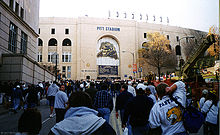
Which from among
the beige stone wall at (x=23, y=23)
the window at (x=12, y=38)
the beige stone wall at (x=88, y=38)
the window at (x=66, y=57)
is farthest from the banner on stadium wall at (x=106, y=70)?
the window at (x=12, y=38)

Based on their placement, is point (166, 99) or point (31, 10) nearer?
point (166, 99)

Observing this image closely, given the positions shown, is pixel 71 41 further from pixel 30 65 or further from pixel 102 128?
pixel 102 128

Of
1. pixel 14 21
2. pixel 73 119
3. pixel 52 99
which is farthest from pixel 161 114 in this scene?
pixel 14 21

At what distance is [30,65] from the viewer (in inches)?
809

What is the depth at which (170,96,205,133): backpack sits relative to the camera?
2.95 meters

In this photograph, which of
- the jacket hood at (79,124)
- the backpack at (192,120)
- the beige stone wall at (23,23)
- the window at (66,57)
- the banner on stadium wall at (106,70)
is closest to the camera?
the jacket hood at (79,124)

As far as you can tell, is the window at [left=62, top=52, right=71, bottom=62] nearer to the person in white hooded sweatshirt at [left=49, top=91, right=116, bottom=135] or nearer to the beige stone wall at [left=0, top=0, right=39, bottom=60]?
the beige stone wall at [left=0, top=0, right=39, bottom=60]

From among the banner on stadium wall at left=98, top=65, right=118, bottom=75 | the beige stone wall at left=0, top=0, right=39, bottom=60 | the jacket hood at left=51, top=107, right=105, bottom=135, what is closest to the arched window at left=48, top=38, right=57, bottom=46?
the banner on stadium wall at left=98, top=65, right=118, bottom=75

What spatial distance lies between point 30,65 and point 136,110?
18.6 metres

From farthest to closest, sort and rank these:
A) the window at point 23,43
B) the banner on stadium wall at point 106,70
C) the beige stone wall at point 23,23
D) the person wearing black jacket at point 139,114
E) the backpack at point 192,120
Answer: the banner on stadium wall at point 106,70 < the window at point 23,43 < the beige stone wall at point 23,23 < the person wearing black jacket at point 139,114 < the backpack at point 192,120

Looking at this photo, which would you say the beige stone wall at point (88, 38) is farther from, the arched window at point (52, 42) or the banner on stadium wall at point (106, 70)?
the banner on stadium wall at point (106, 70)

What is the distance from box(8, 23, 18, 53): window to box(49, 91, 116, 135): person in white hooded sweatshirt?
20835mm

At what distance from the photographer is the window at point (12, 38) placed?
793 inches

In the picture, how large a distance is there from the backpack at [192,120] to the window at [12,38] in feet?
69.9
